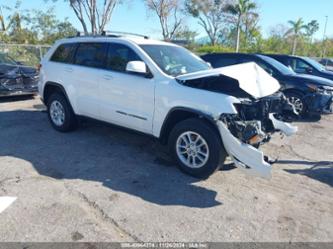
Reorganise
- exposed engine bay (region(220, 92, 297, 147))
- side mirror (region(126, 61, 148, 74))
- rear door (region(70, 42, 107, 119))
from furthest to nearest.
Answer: rear door (region(70, 42, 107, 119)) < side mirror (region(126, 61, 148, 74)) < exposed engine bay (region(220, 92, 297, 147))

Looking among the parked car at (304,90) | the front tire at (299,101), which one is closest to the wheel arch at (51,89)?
the parked car at (304,90)

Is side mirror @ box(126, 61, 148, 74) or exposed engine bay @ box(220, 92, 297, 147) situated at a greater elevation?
side mirror @ box(126, 61, 148, 74)

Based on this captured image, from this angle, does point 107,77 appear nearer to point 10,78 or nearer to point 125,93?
point 125,93

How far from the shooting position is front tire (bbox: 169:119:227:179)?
3744 mm

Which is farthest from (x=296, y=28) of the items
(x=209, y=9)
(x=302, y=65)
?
(x=302, y=65)

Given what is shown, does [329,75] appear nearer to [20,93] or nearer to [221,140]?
[221,140]

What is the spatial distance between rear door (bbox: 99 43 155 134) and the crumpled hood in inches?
23.7

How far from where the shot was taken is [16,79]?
8.62 m

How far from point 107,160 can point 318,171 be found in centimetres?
325

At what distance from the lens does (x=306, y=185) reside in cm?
399

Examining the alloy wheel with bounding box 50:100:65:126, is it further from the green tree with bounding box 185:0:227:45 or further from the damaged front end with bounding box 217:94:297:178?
the green tree with bounding box 185:0:227:45

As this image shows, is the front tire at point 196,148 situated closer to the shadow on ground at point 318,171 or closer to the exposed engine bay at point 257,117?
the exposed engine bay at point 257,117

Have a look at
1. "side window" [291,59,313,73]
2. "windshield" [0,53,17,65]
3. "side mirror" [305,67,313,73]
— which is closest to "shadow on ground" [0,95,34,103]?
"windshield" [0,53,17,65]

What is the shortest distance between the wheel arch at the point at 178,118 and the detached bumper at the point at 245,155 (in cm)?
18
